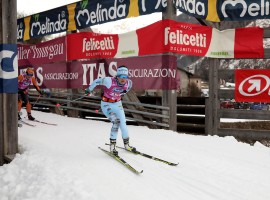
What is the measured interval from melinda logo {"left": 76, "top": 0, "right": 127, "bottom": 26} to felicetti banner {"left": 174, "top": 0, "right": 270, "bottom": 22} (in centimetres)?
210

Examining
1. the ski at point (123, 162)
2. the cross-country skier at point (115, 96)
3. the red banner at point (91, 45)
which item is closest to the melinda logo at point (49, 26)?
the red banner at point (91, 45)

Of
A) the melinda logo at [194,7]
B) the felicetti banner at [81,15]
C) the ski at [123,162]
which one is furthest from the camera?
the felicetti banner at [81,15]

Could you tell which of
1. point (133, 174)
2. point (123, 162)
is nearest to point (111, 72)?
point (123, 162)

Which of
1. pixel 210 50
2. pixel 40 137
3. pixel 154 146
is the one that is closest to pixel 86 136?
pixel 40 137

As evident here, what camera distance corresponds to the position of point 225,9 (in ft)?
29.4

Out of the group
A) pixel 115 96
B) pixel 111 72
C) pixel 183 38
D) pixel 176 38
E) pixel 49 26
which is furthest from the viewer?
pixel 49 26

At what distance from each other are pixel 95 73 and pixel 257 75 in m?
5.08

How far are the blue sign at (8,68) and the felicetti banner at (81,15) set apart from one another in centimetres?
443

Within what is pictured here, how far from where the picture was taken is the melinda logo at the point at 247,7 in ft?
28.4

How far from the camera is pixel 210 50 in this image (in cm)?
909

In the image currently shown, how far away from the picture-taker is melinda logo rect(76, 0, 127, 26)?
10.2 meters

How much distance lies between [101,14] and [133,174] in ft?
23.5

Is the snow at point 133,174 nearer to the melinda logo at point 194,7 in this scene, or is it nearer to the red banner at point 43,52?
the melinda logo at point 194,7

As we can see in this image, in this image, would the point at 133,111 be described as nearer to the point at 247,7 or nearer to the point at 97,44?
the point at 97,44
